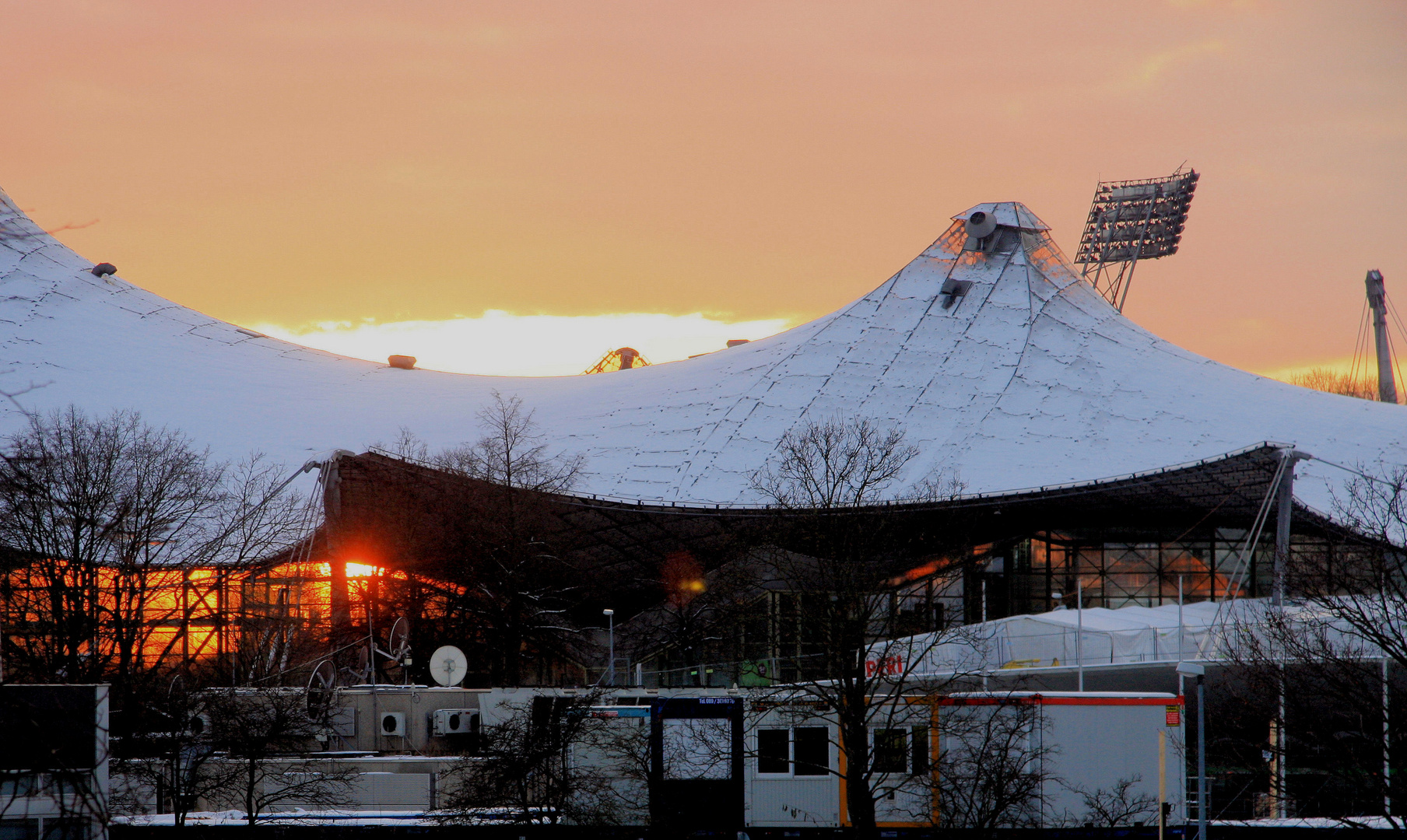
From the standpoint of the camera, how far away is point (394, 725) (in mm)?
26312

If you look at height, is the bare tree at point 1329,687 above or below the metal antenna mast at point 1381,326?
below

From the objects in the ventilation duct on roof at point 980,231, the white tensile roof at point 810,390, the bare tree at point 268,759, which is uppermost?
the ventilation duct on roof at point 980,231

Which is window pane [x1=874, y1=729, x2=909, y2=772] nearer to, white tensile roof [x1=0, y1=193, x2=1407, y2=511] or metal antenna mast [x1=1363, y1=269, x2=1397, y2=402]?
white tensile roof [x1=0, y1=193, x2=1407, y2=511]

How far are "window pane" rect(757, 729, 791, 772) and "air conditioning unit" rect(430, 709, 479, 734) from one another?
545 cm

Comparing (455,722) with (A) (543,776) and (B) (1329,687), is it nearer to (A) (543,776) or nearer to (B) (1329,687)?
(A) (543,776)

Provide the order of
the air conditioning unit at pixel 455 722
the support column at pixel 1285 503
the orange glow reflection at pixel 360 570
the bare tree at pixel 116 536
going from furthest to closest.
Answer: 1. the orange glow reflection at pixel 360 570
2. the support column at pixel 1285 503
3. the bare tree at pixel 116 536
4. the air conditioning unit at pixel 455 722

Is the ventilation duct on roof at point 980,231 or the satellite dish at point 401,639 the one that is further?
the ventilation duct on roof at point 980,231

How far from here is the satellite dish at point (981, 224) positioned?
5350 centimetres

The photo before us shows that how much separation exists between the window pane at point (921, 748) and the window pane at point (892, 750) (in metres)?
0.13

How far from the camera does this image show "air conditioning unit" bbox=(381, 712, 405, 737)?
26281 millimetres

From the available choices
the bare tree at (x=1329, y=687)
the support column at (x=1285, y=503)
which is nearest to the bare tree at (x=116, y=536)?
the bare tree at (x=1329, y=687)

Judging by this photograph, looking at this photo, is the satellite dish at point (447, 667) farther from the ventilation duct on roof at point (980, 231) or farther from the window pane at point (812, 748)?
the ventilation duct on roof at point (980, 231)

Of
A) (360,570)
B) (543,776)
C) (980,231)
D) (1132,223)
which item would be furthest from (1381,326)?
(543,776)

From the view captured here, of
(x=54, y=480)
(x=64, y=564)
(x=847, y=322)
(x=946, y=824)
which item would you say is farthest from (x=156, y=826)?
(x=847, y=322)
